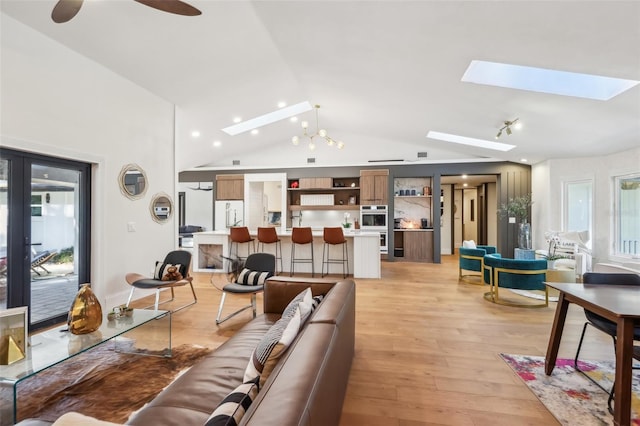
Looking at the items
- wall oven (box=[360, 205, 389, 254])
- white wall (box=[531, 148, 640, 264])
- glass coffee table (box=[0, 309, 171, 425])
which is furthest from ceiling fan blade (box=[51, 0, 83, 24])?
white wall (box=[531, 148, 640, 264])

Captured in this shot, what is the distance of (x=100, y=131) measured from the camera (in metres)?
3.69

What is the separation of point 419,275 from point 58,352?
5483 mm

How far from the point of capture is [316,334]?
1.38 meters

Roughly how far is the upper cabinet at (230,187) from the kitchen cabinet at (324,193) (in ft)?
4.53

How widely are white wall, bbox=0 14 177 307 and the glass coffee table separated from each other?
1.37 metres

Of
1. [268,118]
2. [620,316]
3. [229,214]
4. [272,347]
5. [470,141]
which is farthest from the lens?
[229,214]

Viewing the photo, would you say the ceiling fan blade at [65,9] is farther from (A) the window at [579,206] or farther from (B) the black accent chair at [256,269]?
(A) the window at [579,206]

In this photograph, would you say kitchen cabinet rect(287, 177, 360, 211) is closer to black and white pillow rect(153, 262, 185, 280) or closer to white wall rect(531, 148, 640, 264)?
white wall rect(531, 148, 640, 264)

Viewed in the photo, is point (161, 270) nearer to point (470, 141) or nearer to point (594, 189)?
point (470, 141)

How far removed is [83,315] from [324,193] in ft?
21.7

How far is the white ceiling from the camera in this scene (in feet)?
8.03

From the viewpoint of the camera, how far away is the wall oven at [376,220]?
7648 millimetres

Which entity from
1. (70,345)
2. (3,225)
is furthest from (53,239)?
(70,345)

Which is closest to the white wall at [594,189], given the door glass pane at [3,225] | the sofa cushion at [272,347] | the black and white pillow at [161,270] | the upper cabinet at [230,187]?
the sofa cushion at [272,347]
